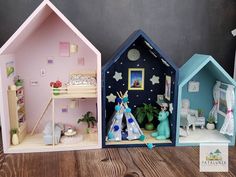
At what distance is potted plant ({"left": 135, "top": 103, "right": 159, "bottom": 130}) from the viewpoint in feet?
5.04

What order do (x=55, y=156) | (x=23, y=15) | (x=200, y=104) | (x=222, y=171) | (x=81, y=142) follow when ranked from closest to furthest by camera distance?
(x=222, y=171)
(x=55, y=156)
(x=81, y=142)
(x=23, y=15)
(x=200, y=104)

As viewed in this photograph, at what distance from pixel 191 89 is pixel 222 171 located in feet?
2.00

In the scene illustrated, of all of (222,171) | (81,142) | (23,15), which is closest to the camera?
(222,171)

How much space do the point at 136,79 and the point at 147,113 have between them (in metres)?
0.23

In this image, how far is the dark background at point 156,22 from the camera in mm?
1535

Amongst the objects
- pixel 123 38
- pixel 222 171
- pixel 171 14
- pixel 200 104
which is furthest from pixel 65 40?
pixel 222 171

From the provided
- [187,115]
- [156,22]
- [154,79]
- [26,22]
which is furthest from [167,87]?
[26,22]

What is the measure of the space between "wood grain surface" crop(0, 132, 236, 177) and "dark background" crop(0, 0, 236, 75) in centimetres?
66

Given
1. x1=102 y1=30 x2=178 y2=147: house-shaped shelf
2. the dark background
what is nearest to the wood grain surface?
x1=102 y1=30 x2=178 y2=147: house-shaped shelf

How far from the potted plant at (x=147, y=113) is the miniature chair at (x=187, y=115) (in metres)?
0.17

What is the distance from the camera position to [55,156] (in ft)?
4.20

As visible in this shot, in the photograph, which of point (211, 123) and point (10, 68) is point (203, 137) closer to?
point (211, 123)

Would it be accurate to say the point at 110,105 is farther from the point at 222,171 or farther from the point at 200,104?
the point at 222,171

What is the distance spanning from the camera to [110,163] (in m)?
1.21
